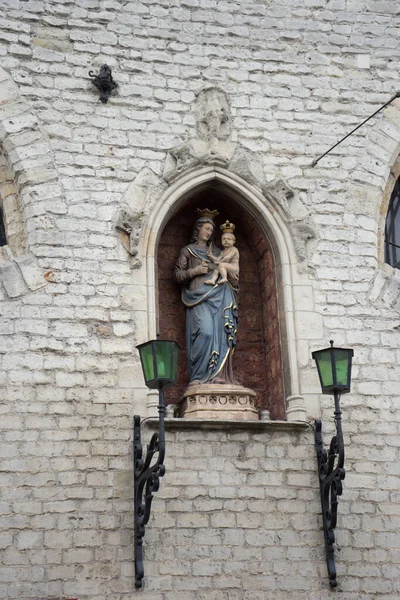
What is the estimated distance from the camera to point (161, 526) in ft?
25.9

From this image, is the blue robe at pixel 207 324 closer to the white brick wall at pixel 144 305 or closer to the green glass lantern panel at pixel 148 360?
the white brick wall at pixel 144 305

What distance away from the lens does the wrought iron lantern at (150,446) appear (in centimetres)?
734

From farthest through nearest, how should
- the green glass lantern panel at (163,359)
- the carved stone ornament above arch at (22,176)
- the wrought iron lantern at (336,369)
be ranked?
the carved stone ornament above arch at (22,176), the wrought iron lantern at (336,369), the green glass lantern panel at (163,359)

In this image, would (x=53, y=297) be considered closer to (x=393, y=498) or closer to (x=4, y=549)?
(x=4, y=549)

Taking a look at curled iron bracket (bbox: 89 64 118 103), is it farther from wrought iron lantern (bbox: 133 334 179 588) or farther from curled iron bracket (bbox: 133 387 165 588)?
curled iron bracket (bbox: 133 387 165 588)

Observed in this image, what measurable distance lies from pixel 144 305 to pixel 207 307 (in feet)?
Answer: 1.95

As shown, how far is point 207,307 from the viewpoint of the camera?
29.0 ft

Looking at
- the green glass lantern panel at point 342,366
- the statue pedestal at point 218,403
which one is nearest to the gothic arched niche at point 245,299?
the statue pedestal at point 218,403

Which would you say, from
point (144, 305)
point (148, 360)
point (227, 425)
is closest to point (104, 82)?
point (144, 305)

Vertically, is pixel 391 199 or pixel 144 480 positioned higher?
pixel 391 199

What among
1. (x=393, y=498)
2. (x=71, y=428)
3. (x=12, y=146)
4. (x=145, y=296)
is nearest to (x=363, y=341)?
(x=393, y=498)

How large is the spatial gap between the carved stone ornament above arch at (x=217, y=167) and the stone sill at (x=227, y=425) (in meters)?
1.41

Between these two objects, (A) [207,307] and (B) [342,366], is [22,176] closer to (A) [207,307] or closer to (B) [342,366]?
(A) [207,307]

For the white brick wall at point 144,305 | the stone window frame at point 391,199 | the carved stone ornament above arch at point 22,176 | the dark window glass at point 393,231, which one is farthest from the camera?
the dark window glass at point 393,231
